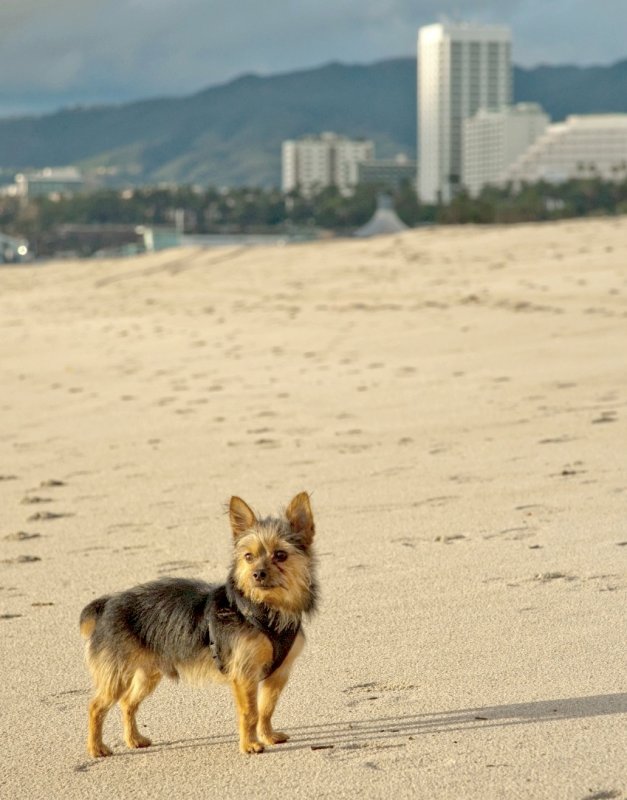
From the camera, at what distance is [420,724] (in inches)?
181

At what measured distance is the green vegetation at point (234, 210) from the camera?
90.1m

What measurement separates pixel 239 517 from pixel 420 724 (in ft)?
3.36

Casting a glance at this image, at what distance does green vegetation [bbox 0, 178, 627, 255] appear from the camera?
9006 centimetres

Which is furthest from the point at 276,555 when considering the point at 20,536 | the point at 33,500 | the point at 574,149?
the point at 574,149

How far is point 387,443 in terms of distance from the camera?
1061 cm

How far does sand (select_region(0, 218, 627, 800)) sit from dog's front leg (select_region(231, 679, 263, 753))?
0.20 ft

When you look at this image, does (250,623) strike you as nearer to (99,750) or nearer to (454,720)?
(99,750)

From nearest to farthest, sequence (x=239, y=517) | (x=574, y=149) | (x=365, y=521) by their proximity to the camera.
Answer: (x=239, y=517) < (x=365, y=521) < (x=574, y=149)

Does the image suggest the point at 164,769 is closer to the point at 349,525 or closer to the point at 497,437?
the point at 349,525

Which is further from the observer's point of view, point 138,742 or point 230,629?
point 138,742

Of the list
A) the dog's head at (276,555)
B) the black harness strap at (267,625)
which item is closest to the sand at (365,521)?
the black harness strap at (267,625)

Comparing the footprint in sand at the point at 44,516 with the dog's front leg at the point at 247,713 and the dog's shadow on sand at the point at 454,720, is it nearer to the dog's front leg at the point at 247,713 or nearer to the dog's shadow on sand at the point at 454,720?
the dog's shadow on sand at the point at 454,720

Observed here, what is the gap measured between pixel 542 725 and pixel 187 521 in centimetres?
403

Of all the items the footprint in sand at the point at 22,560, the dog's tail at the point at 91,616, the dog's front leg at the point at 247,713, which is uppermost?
the dog's tail at the point at 91,616
